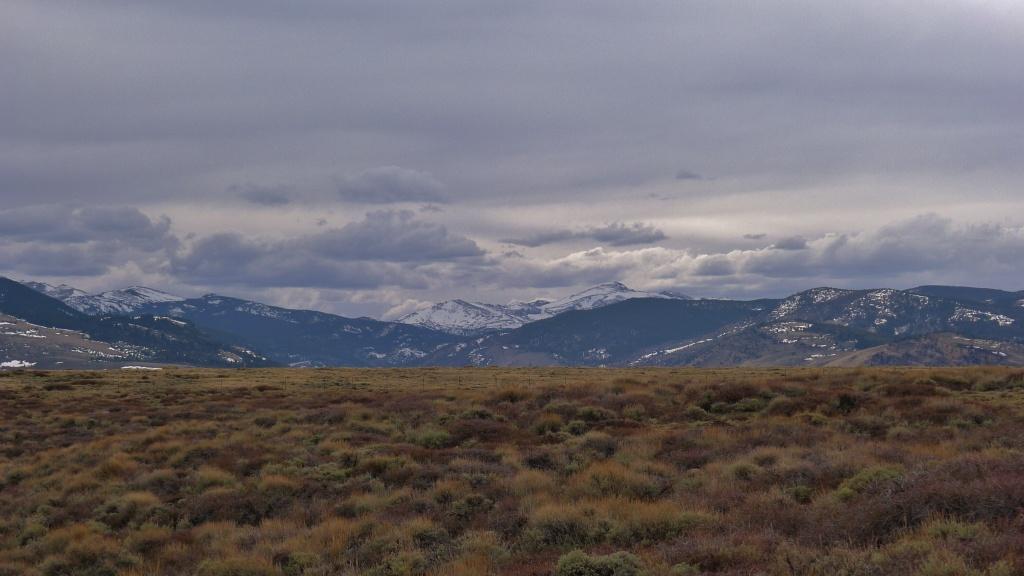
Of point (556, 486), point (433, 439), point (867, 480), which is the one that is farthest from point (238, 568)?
point (867, 480)

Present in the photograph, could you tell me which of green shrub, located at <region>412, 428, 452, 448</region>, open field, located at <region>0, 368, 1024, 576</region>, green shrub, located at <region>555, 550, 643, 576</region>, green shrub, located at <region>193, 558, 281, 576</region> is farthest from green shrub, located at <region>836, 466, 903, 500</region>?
green shrub, located at <region>412, 428, 452, 448</region>

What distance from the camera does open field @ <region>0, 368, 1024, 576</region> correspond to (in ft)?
40.9

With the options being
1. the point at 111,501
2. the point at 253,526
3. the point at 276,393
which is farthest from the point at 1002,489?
the point at 276,393

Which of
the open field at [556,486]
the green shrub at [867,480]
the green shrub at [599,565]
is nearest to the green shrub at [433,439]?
the open field at [556,486]

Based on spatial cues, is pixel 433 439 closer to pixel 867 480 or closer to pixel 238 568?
pixel 238 568

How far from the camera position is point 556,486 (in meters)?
18.8

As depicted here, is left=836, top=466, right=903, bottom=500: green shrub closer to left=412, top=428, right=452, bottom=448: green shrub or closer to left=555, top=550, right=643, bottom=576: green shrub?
left=555, top=550, right=643, bottom=576: green shrub

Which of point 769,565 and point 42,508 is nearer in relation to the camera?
point 769,565

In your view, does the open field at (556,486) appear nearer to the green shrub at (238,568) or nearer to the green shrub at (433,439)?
the green shrub at (238,568)

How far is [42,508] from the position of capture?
2128cm

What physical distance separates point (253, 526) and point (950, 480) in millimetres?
16486

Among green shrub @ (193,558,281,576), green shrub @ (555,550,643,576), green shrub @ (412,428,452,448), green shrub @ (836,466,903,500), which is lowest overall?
green shrub @ (193,558,281,576)

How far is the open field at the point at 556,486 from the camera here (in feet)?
40.9

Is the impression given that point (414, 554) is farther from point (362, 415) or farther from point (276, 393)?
point (276, 393)
